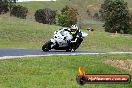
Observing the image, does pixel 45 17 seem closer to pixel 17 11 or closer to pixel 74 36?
pixel 17 11

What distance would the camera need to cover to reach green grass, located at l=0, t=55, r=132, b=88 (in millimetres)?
15734

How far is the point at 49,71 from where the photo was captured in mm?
18781

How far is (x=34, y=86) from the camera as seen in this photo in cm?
1515

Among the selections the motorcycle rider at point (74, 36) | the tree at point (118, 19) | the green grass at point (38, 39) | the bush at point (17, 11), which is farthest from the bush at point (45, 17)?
the motorcycle rider at point (74, 36)

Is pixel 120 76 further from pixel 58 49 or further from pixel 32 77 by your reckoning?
pixel 58 49

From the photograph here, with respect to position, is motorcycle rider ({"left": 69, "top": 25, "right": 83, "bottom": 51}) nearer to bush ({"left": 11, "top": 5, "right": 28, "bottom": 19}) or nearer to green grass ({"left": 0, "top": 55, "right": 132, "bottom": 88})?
green grass ({"left": 0, "top": 55, "right": 132, "bottom": 88})

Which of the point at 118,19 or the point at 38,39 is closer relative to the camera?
the point at 38,39

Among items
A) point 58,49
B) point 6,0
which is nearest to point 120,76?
point 58,49

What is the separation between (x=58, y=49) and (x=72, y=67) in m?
9.71

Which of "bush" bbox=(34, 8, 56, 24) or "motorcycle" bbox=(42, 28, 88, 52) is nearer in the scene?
"motorcycle" bbox=(42, 28, 88, 52)

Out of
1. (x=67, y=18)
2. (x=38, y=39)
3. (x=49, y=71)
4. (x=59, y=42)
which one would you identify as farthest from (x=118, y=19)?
(x=49, y=71)

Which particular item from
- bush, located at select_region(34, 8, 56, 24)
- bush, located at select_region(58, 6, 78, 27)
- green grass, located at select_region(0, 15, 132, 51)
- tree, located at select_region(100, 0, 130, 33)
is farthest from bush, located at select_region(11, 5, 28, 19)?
green grass, located at select_region(0, 15, 132, 51)

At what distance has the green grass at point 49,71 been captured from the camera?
15734mm

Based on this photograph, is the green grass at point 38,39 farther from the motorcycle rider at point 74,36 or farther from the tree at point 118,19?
the tree at point 118,19
